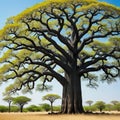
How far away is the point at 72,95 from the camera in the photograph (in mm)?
38375

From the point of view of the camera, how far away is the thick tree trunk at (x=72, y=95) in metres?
37.8

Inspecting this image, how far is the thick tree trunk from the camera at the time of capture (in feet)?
124

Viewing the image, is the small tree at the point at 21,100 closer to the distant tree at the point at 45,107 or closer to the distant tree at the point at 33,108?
the distant tree at the point at 33,108

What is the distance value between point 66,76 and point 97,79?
29.4ft

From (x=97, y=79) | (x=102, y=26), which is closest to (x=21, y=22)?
(x=102, y=26)

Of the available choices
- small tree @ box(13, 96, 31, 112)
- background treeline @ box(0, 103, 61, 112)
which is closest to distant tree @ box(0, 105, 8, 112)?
background treeline @ box(0, 103, 61, 112)

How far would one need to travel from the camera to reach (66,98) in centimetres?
3878

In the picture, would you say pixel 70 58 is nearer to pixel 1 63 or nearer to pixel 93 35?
pixel 93 35

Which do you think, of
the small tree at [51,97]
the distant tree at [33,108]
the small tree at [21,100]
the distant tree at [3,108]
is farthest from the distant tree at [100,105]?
the distant tree at [3,108]

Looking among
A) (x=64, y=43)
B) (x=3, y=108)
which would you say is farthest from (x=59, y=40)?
(x=3, y=108)

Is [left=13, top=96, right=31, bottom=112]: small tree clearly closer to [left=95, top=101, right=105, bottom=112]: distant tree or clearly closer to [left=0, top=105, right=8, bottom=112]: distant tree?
[left=0, top=105, right=8, bottom=112]: distant tree

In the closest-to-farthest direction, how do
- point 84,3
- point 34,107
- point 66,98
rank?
point 84,3 < point 66,98 < point 34,107

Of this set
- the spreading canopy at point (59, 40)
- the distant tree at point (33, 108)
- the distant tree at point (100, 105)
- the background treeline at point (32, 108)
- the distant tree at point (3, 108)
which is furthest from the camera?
the distant tree at point (100, 105)

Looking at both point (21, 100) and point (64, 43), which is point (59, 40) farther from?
point (21, 100)
